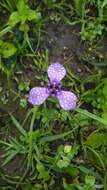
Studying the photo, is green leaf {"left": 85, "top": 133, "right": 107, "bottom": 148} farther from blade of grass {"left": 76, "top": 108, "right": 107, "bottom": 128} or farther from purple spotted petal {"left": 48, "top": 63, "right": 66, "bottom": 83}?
purple spotted petal {"left": 48, "top": 63, "right": 66, "bottom": 83}

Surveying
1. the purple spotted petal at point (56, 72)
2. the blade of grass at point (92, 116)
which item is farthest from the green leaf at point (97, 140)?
the purple spotted petal at point (56, 72)

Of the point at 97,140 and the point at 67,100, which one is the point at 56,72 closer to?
the point at 67,100

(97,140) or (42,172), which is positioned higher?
(97,140)

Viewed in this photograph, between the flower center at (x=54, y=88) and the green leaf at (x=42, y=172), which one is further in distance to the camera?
the green leaf at (x=42, y=172)

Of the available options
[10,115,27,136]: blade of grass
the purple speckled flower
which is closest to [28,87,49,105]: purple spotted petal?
the purple speckled flower

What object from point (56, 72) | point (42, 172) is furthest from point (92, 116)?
point (42, 172)

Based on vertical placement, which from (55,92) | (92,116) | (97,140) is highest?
(55,92)

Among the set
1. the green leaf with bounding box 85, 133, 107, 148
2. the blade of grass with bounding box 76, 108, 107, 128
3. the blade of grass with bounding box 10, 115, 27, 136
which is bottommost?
the green leaf with bounding box 85, 133, 107, 148

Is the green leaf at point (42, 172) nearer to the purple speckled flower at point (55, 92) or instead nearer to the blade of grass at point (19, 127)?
the blade of grass at point (19, 127)

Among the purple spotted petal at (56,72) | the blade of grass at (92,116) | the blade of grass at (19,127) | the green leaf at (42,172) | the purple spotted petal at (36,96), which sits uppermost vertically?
the purple spotted petal at (56,72)
